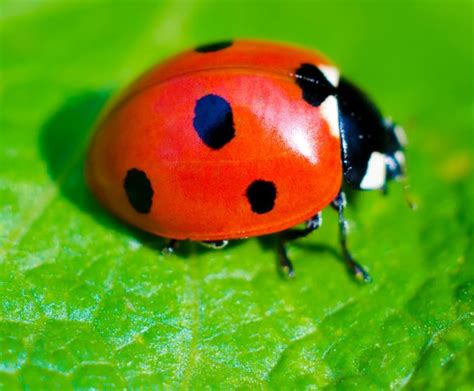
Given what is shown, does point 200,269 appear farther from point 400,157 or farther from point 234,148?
point 400,157

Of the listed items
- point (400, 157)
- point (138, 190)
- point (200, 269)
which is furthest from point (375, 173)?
point (138, 190)

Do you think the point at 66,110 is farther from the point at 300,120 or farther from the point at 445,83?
the point at 445,83

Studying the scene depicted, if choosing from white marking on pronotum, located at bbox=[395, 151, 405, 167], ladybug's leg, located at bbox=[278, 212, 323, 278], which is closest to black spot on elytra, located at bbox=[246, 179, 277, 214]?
ladybug's leg, located at bbox=[278, 212, 323, 278]

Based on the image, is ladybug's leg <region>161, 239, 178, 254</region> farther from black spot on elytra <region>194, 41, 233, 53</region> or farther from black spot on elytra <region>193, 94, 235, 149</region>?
black spot on elytra <region>194, 41, 233, 53</region>

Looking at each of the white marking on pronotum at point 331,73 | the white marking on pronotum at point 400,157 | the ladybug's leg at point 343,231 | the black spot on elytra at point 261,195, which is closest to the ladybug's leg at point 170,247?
the black spot on elytra at point 261,195

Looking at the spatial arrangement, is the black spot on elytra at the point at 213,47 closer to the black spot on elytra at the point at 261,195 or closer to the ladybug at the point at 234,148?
the ladybug at the point at 234,148

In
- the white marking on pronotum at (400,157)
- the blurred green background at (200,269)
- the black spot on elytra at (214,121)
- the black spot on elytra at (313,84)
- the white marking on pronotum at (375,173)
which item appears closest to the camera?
the blurred green background at (200,269)
